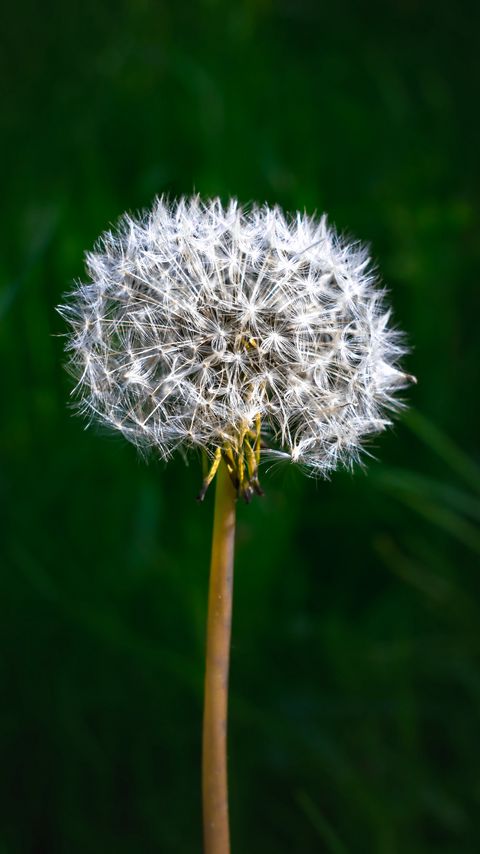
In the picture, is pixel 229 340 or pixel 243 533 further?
pixel 243 533

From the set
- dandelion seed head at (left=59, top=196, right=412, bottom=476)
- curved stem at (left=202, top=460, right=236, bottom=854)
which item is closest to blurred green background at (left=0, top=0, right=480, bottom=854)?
dandelion seed head at (left=59, top=196, right=412, bottom=476)

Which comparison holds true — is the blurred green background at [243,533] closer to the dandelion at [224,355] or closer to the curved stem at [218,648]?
the dandelion at [224,355]

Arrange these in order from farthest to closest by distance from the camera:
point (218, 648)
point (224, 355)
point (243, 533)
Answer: point (243, 533)
point (224, 355)
point (218, 648)

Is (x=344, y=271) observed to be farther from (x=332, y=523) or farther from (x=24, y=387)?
(x=24, y=387)

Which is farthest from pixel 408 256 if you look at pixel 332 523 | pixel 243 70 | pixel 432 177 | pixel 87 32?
pixel 87 32

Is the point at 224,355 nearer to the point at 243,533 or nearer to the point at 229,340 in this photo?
the point at 229,340

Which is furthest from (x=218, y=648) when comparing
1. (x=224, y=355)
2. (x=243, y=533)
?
(x=243, y=533)

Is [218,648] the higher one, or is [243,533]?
[243,533]
